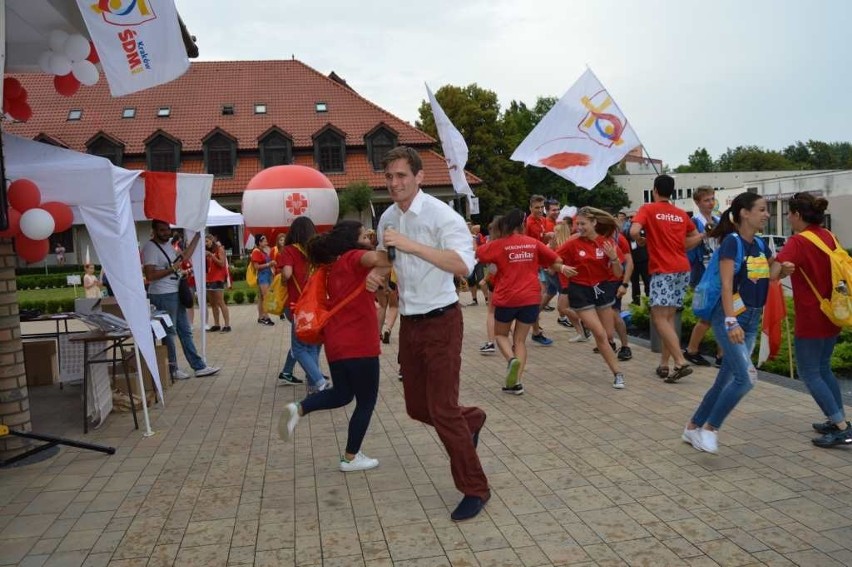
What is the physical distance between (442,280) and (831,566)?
2347 mm

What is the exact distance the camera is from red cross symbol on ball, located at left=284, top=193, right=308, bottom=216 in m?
10.7

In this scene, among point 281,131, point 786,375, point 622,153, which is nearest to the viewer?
point 786,375

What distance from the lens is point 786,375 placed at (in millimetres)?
7895

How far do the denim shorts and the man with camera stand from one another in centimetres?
39

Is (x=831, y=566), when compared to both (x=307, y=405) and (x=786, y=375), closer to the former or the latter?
(x=307, y=405)

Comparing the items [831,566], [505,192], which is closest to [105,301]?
[831,566]

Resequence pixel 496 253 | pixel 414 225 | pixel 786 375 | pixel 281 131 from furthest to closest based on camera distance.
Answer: pixel 281 131, pixel 786 375, pixel 496 253, pixel 414 225

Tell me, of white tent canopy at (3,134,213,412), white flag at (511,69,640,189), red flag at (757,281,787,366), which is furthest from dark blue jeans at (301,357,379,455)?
white flag at (511,69,640,189)

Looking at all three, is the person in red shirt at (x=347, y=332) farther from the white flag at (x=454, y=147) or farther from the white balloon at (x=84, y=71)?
the white flag at (x=454, y=147)

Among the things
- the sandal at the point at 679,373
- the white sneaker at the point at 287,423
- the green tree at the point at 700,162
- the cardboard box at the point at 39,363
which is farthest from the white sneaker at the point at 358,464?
the green tree at the point at 700,162

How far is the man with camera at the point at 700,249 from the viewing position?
26.5 ft

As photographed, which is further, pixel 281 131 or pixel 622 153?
pixel 281 131

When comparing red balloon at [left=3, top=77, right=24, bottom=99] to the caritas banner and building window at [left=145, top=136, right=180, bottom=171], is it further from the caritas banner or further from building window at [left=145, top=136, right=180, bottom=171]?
building window at [left=145, top=136, right=180, bottom=171]

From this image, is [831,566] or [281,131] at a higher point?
Result: [281,131]
